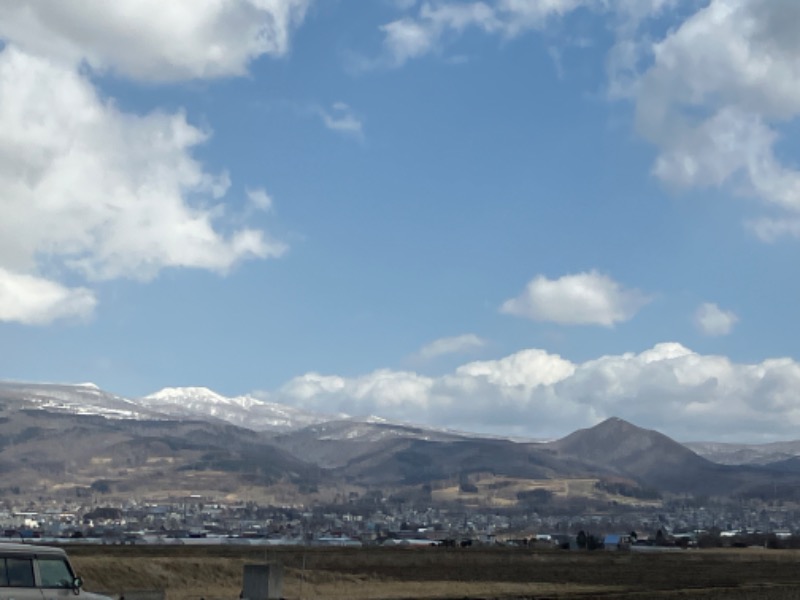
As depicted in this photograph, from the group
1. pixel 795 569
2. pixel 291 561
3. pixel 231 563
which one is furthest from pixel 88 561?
pixel 795 569

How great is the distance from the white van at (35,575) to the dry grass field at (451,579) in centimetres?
1824

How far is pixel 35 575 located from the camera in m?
28.4

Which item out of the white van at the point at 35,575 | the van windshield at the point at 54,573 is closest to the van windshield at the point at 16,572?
the white van at the point at 35,575

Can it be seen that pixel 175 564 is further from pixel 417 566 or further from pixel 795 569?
pixel 795 569

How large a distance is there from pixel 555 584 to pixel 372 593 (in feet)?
55.2

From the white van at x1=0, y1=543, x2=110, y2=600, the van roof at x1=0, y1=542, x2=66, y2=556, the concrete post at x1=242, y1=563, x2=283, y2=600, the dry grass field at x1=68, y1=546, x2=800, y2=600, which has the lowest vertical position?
the dry grass field at x1=68, y1=546, x2=800, y2=600

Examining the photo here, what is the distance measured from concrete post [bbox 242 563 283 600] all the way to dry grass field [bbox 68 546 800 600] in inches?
218

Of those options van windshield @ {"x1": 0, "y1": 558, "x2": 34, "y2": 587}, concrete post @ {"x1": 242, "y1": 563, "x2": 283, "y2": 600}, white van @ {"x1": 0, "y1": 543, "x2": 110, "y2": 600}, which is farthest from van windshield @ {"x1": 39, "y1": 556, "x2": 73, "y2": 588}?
concrete post @ {"x1": 242, "y1": 563, "x2": 283, "y2": 600}

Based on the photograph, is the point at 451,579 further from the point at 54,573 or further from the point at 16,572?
the point at 16,572

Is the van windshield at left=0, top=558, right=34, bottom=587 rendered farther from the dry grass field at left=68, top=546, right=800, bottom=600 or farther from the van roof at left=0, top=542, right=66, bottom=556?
the dry grass field at left=68, top=546, right=800, bottom=600

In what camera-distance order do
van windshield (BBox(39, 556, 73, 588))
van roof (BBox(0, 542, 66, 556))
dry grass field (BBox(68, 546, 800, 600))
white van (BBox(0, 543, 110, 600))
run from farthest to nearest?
dry grass field (BBox(68, 546, 800, 600)) < van windshield (BBox(39, 556, 73, 588)) < van roof (BBox(0, 542, 66, 556)) < white van (BBox(0, 543, 110, 600))

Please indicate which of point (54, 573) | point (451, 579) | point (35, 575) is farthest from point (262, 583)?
point (451, 579)

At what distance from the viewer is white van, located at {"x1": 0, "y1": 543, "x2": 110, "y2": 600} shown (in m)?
27.8

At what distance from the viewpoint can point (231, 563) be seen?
86562 millimetres
